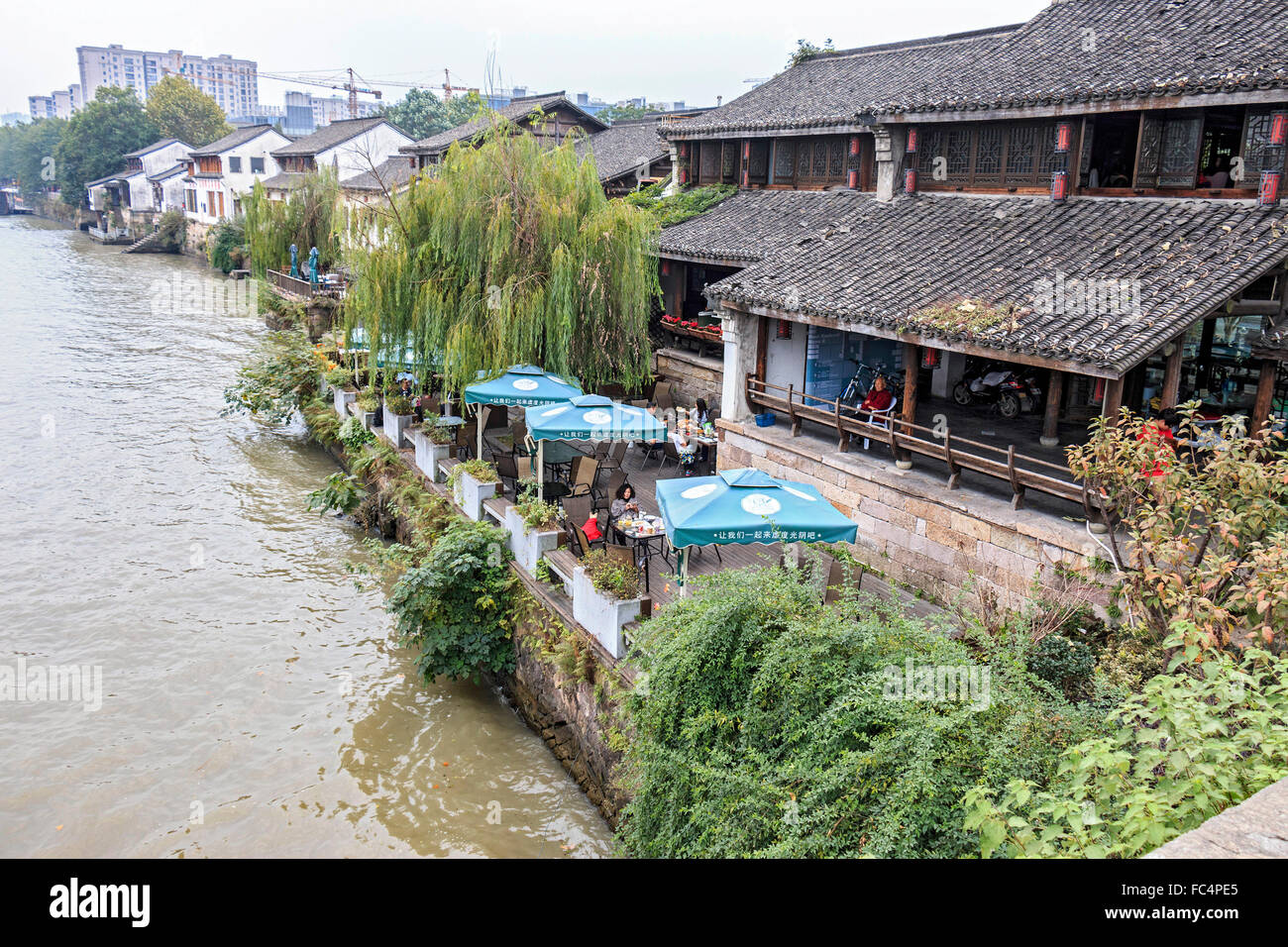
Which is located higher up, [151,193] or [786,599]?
[151,193]

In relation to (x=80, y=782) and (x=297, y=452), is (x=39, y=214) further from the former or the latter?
(x=80, y=782)

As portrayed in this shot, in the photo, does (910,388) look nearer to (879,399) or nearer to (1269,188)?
(879,399)

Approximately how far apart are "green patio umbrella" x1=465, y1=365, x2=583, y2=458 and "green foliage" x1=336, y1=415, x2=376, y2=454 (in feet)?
19.2

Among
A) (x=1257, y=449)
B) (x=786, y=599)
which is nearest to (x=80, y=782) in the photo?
(x=786, y=599)

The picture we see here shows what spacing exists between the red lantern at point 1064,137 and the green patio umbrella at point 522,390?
7.14m

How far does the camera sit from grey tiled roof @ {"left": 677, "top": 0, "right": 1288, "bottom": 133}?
35.6ft

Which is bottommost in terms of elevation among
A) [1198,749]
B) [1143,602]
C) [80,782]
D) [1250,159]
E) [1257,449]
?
[80,782]

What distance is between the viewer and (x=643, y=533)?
35.9 feet

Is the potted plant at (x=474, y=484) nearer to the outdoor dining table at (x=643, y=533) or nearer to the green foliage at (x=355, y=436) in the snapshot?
the outdoor dining table at (x=643, y=533)

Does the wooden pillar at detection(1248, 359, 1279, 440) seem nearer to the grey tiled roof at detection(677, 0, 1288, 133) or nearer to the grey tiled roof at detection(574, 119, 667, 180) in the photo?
the grey tiled roof at detection(677, 0, 1288, 133)

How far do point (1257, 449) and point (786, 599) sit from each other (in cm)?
399

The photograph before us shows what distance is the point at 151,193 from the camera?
74.8 meters

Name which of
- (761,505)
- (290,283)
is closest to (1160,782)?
(761,505)

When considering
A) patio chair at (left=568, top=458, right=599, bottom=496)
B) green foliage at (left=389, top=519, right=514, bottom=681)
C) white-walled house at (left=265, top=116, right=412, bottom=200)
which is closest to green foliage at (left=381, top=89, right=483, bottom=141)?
white-walled house at (left=265, top=116, right=412, bottom=200)
